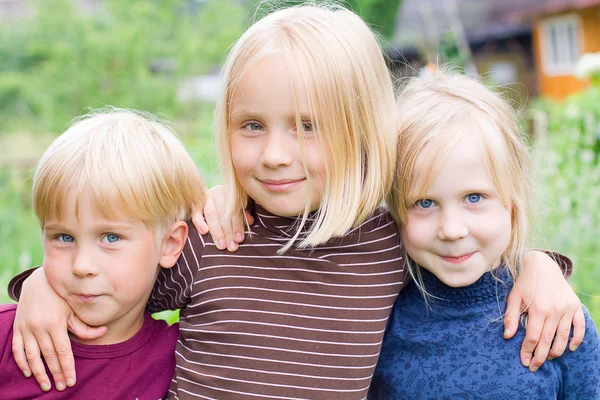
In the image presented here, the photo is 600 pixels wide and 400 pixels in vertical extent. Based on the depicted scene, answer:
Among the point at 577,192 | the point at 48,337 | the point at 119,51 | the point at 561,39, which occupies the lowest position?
the point at 561,39

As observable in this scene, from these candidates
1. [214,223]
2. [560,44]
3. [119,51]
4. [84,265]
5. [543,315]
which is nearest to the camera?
[84,265]

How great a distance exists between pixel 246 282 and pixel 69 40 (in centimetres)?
Answer: 1014

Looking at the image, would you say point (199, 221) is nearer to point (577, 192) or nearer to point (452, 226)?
point (452, 226)

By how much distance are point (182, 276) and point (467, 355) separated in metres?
0.79

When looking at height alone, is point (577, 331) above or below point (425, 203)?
below

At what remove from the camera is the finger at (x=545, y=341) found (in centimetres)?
192

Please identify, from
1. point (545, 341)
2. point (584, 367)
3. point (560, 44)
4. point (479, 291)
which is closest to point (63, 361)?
point (479, 291)

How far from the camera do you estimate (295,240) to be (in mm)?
2008

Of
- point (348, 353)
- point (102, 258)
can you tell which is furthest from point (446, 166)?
point (102, 258)

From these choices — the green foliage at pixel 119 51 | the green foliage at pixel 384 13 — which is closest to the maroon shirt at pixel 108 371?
the green foliage at pixel 119 51

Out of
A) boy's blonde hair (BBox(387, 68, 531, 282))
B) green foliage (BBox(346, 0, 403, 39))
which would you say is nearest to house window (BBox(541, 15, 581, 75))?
green foliage (BBox(346, 0, 403, 39))

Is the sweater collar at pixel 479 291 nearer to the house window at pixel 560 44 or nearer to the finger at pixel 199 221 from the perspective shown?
the finger at pixel 199 221

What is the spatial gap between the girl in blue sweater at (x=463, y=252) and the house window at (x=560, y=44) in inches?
658

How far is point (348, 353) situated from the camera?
195 cm
